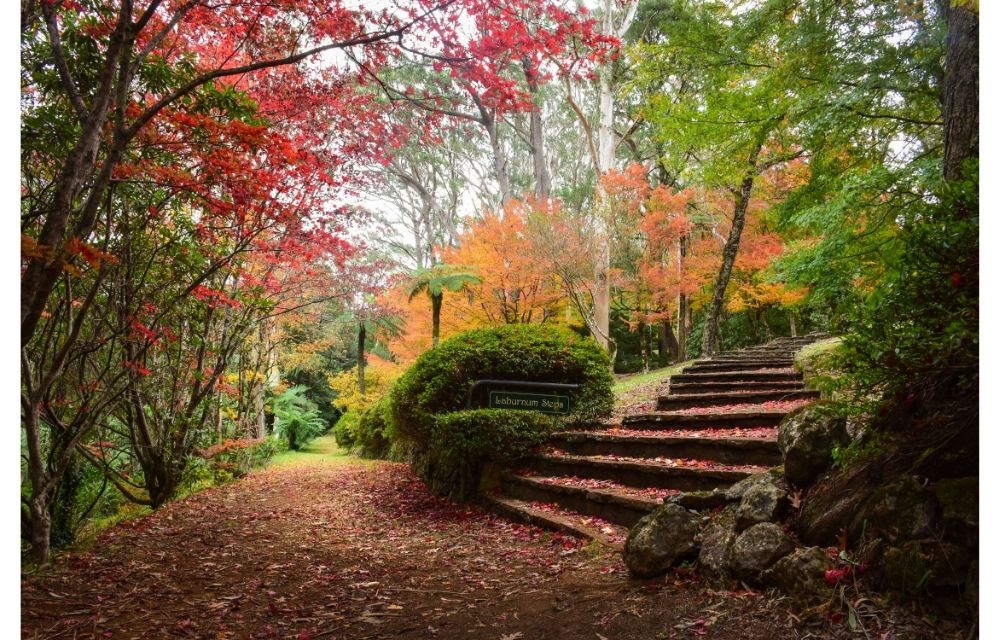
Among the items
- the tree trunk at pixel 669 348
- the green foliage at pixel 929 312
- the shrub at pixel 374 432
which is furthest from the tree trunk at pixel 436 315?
the green foliage at pixel 929 312

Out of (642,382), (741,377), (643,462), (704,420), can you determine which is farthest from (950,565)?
(642,382)

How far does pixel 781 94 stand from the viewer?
22.3ft

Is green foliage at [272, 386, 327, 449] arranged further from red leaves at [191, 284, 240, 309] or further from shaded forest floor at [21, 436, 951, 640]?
shaded forest floor at [21, 436, 951, 640]

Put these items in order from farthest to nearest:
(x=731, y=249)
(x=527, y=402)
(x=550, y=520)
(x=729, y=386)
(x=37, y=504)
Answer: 1. (x=731, y=249)
2. (x=729, y=386)
3. (x=527, y=402)
4. (x=550, y=520)
5. (x=37, y=504)

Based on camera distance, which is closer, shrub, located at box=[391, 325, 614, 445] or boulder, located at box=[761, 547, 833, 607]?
boulder, located at box=[761, 547, 833, 607]

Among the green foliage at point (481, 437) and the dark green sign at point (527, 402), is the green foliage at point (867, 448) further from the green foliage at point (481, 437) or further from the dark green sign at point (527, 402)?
the dark green sign at point (527, 402)

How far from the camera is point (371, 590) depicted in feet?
11.3

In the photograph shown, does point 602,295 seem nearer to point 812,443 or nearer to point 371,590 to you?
point 812,443

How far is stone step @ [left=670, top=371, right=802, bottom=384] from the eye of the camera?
7462mm

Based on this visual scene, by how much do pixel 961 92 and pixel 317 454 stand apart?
57.1 feet

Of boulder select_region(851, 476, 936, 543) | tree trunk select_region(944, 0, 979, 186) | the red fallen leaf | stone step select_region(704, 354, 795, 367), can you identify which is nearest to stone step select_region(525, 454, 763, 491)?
boulder select_region(851, 476, 936, 543)

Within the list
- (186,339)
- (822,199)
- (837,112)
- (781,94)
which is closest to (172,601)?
(186,339)

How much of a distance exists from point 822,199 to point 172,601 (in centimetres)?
875

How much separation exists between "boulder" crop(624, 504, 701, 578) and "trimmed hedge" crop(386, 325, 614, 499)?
2.86 metres
